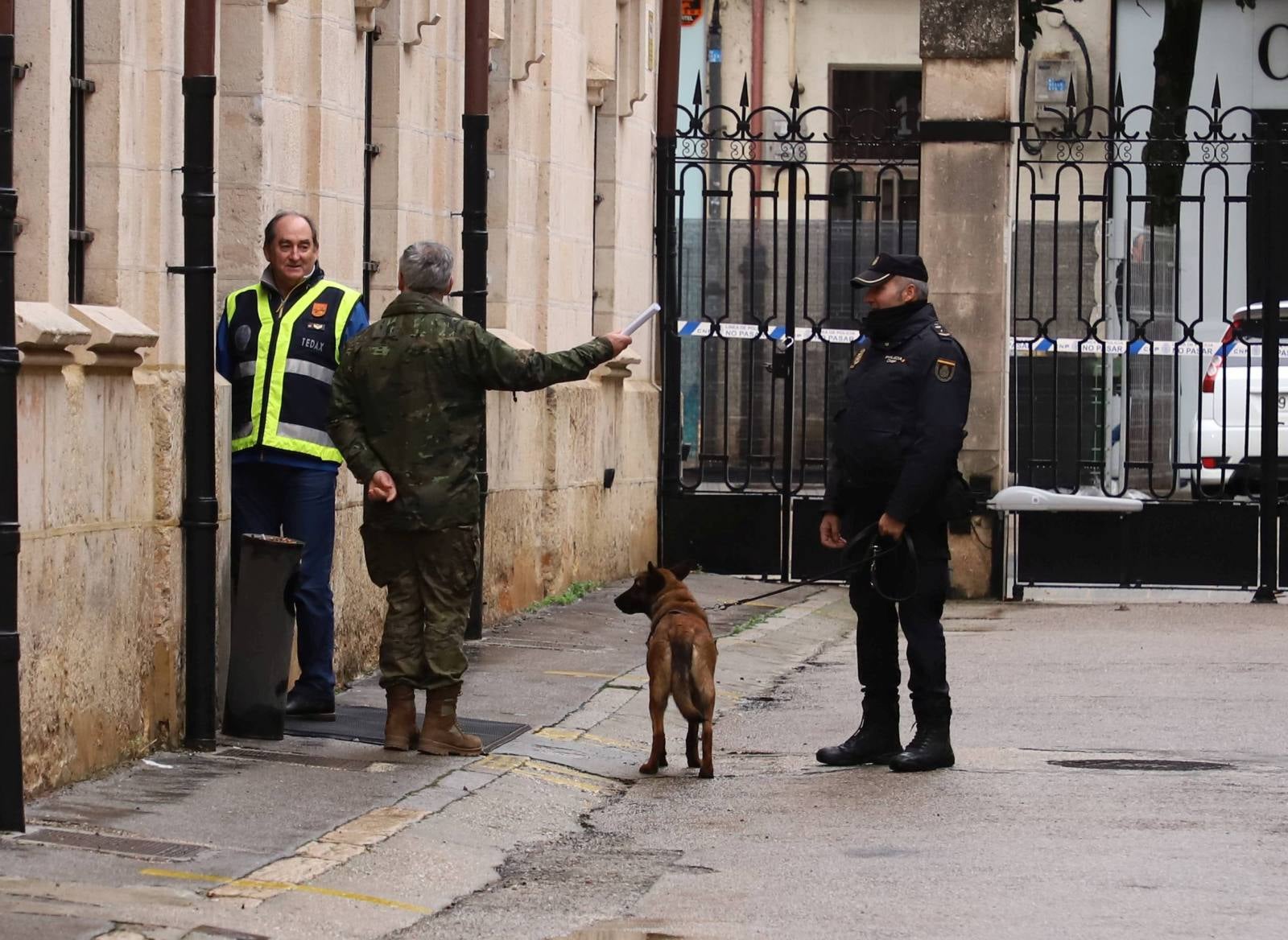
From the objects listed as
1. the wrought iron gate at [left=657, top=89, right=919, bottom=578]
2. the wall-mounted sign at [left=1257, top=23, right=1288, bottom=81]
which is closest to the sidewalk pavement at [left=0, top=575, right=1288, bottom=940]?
the wrought iron gate at [left=657, top=89, right=919, bottom=578]

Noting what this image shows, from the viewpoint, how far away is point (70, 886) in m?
6.30

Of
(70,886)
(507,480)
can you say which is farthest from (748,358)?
(70,886)

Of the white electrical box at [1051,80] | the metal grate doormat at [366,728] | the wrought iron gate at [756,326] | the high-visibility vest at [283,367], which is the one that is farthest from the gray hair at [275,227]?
the white electrical box at [1051,80]

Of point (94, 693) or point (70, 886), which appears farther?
point (94, 693)

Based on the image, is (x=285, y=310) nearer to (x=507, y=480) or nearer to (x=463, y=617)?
(x=463, y=617)

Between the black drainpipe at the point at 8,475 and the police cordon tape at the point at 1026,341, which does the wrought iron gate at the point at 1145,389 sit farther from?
the black drainpipe at the point at 8,475

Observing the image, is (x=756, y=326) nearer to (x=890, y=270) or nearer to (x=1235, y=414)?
(x=1235, y=414)

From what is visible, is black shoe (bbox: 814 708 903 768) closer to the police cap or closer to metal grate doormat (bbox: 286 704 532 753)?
metal grate doormat (bbox: 286 704 532 753)

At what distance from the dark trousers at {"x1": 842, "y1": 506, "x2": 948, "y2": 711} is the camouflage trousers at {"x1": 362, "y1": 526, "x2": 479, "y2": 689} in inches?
61.0

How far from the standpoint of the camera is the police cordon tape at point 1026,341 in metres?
15.8

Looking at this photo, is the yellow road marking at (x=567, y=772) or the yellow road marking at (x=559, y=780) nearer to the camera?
the yellow road marking at (x=559, y=780)

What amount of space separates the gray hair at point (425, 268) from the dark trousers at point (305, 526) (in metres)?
0.99

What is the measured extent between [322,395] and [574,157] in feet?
20.2

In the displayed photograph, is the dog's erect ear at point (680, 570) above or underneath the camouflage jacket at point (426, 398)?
underneath
